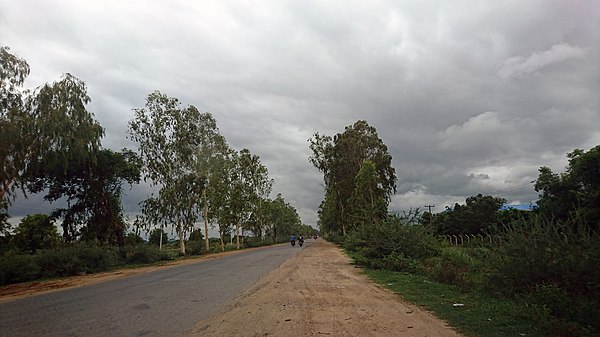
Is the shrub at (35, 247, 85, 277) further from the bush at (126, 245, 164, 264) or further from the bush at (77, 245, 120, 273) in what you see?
the bush at (126, 245, 164, 264)

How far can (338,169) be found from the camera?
46625mm

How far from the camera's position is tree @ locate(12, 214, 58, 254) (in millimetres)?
42844

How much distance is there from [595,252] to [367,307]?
173 inches

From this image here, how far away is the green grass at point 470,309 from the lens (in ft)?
21.7

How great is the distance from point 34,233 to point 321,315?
47.5 metres

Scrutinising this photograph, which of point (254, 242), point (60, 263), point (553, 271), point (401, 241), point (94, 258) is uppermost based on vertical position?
point (254, 242)

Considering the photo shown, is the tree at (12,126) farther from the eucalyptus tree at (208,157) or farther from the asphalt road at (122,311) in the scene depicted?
the eucalyptus tree at (208,157)

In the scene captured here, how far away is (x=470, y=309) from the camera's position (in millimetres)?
8352

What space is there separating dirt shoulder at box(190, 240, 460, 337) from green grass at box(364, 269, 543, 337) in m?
0.33

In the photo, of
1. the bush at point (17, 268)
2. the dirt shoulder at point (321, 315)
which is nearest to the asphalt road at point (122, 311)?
the dirt shoulder at point (321, 315)

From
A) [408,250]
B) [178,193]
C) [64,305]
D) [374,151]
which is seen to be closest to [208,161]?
[178,193]

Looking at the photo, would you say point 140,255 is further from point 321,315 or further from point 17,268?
point 321,315

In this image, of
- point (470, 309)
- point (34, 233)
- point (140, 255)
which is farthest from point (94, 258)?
point (34, 233)

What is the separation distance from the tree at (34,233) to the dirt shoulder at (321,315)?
4127cm
